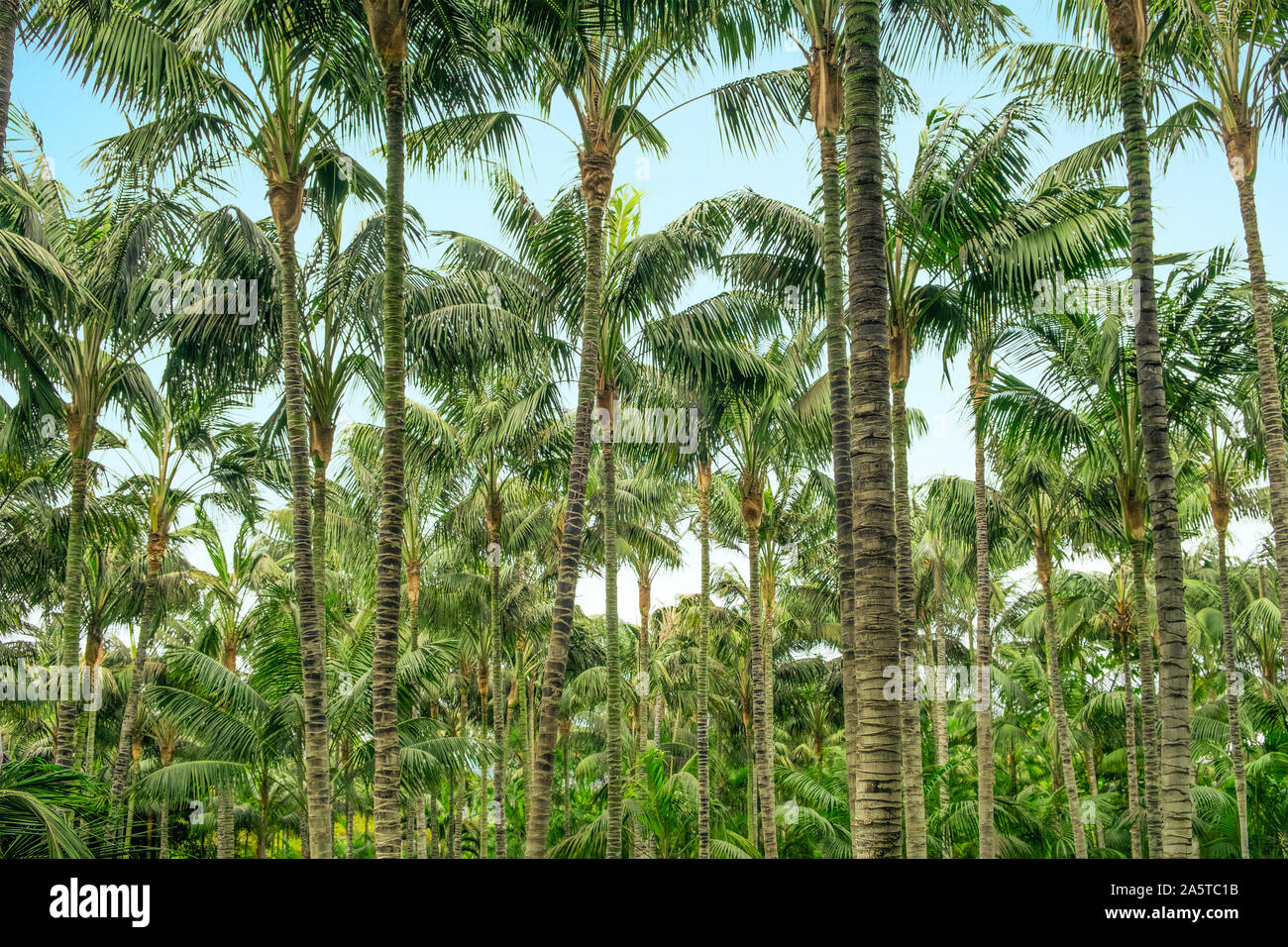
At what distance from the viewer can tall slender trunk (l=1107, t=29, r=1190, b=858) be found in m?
8.62

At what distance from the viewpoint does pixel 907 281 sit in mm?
12641

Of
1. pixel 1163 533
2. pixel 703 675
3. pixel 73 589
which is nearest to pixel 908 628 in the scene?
pixel 1163 533

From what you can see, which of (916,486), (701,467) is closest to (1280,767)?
(916,486)

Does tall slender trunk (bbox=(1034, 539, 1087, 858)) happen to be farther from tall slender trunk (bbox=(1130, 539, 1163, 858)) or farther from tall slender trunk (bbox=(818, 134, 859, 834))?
tall slender trunk (bbox=(818, 134, 859, 834))

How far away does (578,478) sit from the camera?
12.4m

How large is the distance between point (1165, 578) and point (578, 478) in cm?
668

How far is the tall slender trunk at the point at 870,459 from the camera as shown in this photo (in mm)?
5797

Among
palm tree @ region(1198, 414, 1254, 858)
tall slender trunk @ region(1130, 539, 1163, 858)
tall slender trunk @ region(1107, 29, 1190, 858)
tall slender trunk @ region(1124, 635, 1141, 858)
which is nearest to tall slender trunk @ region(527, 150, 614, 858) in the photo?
tall slender trunk @ region(1107, 29, 1190, 858)

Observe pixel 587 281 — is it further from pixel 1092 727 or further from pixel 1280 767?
pixel 1092 727

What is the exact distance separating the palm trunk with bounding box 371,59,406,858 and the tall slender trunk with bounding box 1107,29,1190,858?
7.13 metres

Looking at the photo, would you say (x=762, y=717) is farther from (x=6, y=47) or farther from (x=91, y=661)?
(x=6, y=47)

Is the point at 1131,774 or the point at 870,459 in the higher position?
the point at 870,459
